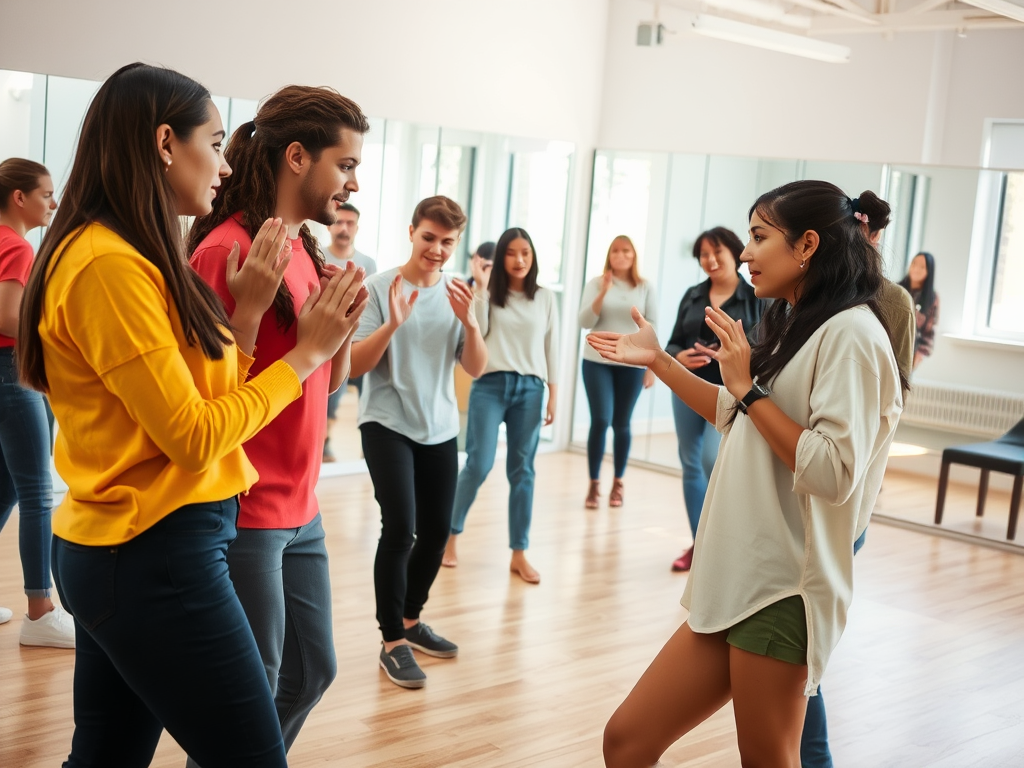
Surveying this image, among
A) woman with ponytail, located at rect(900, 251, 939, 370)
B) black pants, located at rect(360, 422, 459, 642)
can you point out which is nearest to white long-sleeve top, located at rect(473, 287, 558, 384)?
black pants, located at rect(360, 422, 459, 642)

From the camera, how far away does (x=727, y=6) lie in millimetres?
5652

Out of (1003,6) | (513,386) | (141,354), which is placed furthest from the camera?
(513,386)

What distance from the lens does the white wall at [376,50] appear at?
5207 millimetres

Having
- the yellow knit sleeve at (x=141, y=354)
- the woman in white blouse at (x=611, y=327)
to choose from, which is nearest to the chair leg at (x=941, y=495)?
the woman in white blouse at (x=611, y=327)

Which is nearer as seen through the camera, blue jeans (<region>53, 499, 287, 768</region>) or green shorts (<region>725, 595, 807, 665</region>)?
blue jeans (<region>53, 499, 287, 768</region>)

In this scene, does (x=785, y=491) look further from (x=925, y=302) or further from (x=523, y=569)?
(x=925, y=302)

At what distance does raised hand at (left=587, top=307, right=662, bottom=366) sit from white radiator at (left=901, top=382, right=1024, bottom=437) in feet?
13.7

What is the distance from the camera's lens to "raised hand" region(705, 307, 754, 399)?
198 cm

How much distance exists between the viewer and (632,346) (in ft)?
7.23

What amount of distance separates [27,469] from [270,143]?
2065 millimetres

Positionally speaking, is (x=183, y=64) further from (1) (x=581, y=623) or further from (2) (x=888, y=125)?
(2) (x=888, y=125)

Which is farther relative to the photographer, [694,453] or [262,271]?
[694,453]

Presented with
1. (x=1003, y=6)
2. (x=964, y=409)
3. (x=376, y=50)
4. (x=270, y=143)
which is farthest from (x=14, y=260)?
(x=964, y=409)

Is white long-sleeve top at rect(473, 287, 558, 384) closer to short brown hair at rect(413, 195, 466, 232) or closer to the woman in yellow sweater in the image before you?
short brown hair at rect(413, 195, 466, 232)
